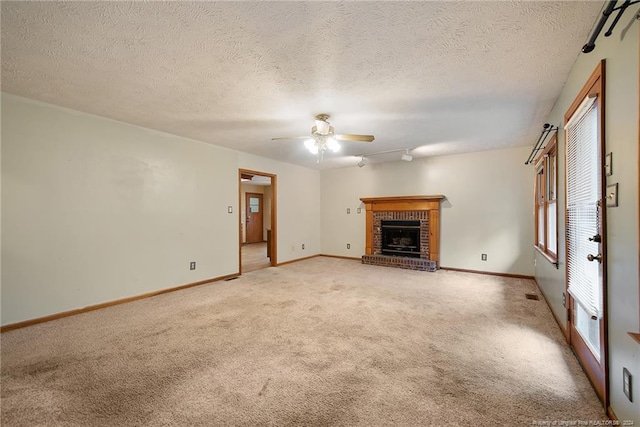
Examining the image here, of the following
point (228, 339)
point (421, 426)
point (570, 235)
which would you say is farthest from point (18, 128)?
point (570, 235)

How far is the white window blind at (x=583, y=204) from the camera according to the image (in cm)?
169

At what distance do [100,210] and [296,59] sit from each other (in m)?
3.07

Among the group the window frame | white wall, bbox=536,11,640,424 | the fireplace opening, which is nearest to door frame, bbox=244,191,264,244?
the fireplace opening

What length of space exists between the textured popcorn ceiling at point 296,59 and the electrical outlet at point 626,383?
1976 millimetres

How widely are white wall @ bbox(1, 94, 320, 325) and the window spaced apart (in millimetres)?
4634

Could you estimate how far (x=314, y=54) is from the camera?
1.95m

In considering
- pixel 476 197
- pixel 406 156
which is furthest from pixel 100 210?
pixel 476 197

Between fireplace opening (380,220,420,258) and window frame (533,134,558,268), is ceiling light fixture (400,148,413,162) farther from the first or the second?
window frame (533,134,558,268)

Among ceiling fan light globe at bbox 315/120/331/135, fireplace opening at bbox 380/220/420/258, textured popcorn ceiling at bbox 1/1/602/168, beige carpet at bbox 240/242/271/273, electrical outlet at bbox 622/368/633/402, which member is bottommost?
beige carpet at bbox 240/242/271/273

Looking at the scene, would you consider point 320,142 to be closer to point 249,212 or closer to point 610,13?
point 610,13

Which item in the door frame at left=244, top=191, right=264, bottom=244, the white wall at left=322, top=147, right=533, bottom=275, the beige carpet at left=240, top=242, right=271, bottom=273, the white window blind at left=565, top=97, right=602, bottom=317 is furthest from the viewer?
the door frame at left=244, top=191, right=264, bottom=244

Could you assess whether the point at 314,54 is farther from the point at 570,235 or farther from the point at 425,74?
the point at 570,235

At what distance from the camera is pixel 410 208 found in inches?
221

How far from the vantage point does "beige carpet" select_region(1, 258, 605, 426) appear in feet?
5.00
